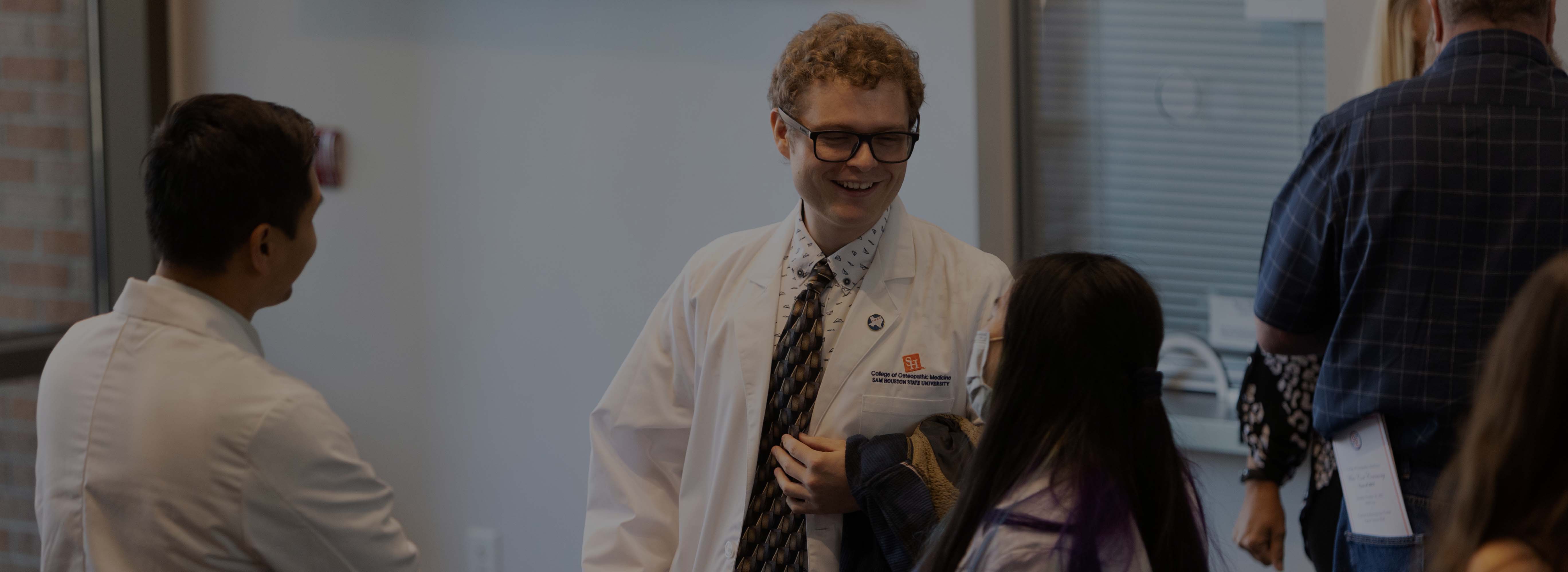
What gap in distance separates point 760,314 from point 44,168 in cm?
231

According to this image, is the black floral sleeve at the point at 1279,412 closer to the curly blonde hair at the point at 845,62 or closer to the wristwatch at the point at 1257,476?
the wristwatch at the point at 1257,476

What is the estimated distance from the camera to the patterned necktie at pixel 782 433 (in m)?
1.67

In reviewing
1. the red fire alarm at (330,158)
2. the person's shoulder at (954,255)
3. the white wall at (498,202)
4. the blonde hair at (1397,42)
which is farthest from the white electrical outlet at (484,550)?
the blonde hair at (1397,42)

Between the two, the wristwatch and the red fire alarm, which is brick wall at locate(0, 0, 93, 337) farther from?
the wristwatch

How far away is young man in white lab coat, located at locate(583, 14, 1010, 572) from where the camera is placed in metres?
1.65

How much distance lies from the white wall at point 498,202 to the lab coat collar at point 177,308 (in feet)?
4.59

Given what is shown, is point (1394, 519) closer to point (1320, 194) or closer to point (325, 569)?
point (1320, 194)

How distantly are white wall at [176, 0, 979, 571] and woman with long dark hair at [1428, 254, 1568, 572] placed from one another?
178 cm

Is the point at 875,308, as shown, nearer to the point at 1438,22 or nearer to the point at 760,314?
the point at 760,314

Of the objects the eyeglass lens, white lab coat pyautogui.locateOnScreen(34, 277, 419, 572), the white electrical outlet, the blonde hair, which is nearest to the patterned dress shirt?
the eyeglass lens

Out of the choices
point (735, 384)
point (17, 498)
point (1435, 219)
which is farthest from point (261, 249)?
point (17, 498)

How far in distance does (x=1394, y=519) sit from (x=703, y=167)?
1.62m

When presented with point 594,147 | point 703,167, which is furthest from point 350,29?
point 703,167

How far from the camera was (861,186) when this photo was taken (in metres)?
1.67
